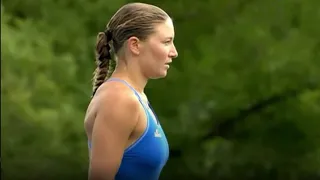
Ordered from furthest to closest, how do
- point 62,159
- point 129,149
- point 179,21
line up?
point 179,21
point 62,159
point 129,149

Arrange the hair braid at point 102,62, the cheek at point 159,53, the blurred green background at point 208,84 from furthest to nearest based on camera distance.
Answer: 1. the blurred green background at point 208,84
2. the hair braid at point 102,62
3. the cheek at point 159,53

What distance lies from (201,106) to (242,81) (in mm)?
450

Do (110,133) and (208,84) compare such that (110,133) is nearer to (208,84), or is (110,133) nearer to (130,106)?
(130,106)

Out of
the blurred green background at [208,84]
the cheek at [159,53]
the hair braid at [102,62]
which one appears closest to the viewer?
the cheek at [159,53]

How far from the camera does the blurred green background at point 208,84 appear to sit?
267 inches

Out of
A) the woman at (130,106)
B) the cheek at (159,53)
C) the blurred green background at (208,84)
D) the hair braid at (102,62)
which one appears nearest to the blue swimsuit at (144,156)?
the woman at (130,106)

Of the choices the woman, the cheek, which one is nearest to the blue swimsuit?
the woman

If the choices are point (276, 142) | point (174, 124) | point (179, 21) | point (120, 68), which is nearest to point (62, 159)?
point (174, 124)

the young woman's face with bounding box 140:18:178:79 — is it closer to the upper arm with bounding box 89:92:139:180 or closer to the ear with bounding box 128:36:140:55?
the ear with bounding box 128:36:140:55

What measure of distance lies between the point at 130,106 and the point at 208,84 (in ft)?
17.8

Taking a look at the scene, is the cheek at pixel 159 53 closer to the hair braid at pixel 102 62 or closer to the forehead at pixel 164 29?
the forehead at pixel 164 29

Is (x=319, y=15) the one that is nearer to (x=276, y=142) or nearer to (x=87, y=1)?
(x=276, y=142)

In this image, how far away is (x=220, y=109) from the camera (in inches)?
295

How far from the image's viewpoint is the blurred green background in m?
6.78
